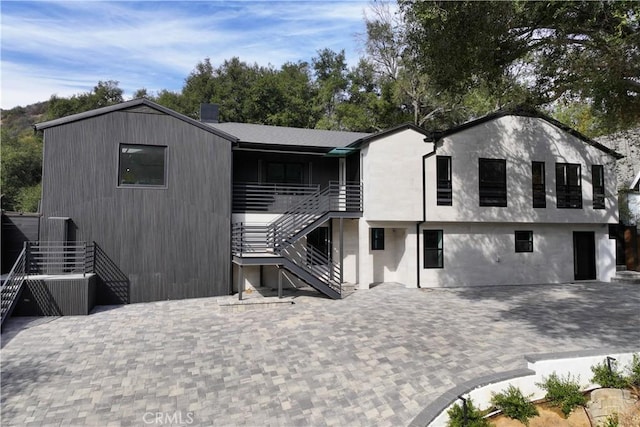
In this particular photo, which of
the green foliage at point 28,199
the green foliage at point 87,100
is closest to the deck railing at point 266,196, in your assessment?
the green foliage at point 28,199

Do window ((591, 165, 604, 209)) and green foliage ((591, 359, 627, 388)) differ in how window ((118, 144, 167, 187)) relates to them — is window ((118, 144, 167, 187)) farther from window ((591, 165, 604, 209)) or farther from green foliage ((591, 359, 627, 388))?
window ((591, 165, 604, 209))

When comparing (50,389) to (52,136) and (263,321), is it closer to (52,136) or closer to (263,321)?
(263,321)

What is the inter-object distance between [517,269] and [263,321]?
37.7 ft

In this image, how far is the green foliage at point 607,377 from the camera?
5.75 meters

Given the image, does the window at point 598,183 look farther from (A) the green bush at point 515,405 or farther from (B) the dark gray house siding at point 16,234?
(B) the dark gray house siding at point 16,234

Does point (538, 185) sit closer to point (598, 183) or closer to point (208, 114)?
point (598, 183)

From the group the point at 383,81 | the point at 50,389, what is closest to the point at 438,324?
the point at 50,389

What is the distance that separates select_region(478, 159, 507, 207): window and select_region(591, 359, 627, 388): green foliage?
9.41 metres

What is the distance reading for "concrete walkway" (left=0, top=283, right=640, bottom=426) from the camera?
17.3 feet

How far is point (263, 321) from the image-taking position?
9516 mm

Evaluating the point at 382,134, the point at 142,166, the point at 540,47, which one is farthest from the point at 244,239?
the point at 540,47

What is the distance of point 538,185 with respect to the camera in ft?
50.5

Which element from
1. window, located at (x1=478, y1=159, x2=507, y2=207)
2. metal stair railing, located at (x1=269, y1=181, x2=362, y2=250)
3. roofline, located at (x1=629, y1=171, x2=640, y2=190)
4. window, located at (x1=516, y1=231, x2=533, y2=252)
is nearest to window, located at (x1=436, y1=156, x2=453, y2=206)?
window, located at (x1=478, y1=159, x2=507, y2=207)

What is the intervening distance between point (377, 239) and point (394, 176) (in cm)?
298
